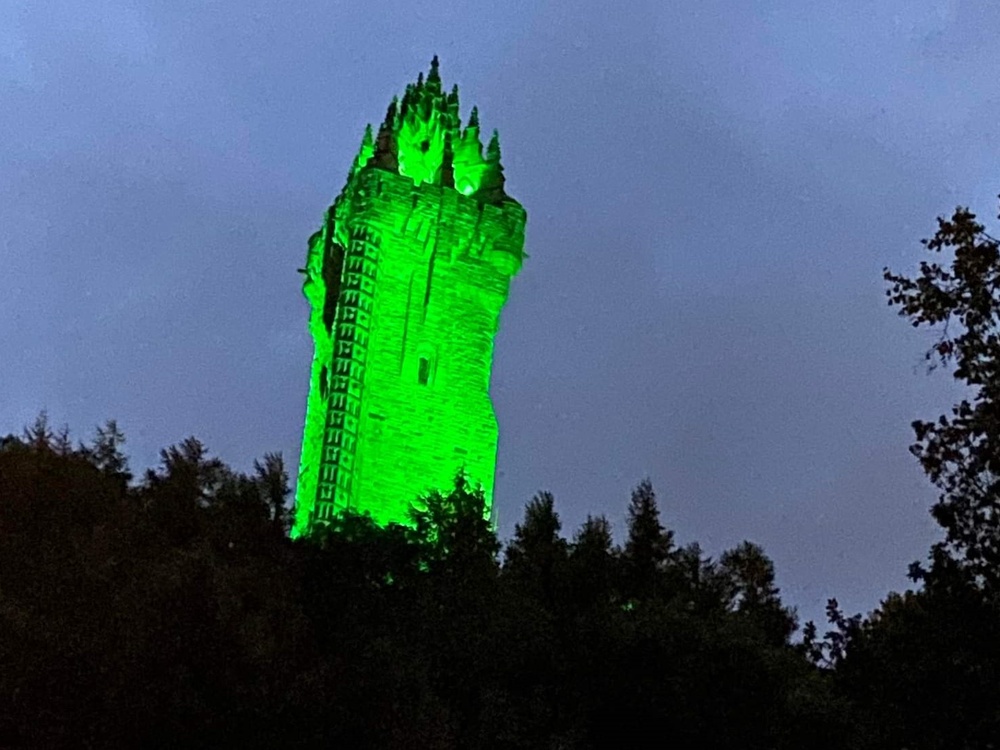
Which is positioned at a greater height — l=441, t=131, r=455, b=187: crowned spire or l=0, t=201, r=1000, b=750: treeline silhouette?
l=441, t=131, r=455, b=187: crowned spire

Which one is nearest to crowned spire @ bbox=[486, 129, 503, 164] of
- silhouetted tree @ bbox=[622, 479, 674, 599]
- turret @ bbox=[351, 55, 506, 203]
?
turret @ bbox=[351, 55, 506, 203]

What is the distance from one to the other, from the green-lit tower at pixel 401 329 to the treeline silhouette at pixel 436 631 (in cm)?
1063

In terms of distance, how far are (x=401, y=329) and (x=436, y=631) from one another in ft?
63.1

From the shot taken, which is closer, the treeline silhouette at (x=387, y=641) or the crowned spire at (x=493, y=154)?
the treeline silhouette at (x=387, y=641)

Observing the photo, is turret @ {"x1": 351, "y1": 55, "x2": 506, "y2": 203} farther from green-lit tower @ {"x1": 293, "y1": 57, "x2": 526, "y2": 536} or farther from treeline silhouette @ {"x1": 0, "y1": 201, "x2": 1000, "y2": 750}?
treeline silhouette @ {"x1": 0, "y1": 201, "x2": 1000, "y2": 750}

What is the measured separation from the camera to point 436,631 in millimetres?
20328

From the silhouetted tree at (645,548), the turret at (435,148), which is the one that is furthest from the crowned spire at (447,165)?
the silhouetted tree at (645,548)

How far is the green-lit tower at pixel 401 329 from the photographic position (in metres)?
36.9

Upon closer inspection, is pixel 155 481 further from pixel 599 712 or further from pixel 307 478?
pixel 307 478

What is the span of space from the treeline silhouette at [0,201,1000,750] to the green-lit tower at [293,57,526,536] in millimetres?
10629

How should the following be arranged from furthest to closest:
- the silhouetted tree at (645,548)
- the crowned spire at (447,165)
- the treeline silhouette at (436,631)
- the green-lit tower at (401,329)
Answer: the crowned spire at (447,165) < the green-lit tower at (401,329) < the silhouetted tree at (645,548) < the treeline silhouette at (436,631)

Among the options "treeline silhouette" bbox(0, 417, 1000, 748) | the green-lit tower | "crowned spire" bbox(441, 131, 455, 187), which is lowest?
"treeline silhouette" bbox(0, 417, 1000, 748)

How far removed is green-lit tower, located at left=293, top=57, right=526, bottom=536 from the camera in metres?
36.9

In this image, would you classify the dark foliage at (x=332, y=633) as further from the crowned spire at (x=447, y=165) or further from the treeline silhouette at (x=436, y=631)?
the crowned spire at (x=447, y=165)
